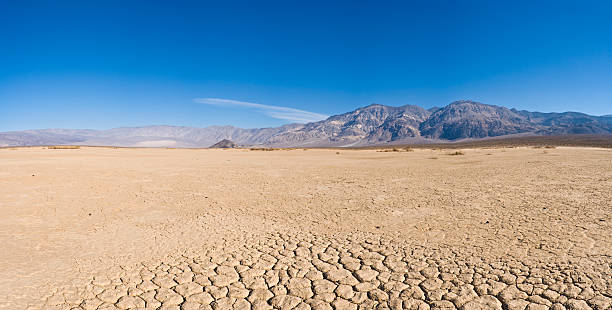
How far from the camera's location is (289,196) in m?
8.88

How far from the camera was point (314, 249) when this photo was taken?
186 inches

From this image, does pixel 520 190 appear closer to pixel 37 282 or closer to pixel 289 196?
pixel 289 196

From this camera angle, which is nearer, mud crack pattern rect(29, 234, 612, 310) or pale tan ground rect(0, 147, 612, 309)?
mud crack pattern rect(29, 234, 612, 310)

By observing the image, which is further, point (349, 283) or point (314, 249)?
point (314, 249)

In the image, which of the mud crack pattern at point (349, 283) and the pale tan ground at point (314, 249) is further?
the pale tan ground at point (314, 249)

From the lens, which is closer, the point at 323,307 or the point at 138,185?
the point at 323,307

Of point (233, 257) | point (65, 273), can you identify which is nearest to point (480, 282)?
point (233, 257)

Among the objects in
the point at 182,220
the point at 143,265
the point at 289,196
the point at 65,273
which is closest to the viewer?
the point at 65,273

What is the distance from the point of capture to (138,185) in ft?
35.1

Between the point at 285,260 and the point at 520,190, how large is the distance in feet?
24.6

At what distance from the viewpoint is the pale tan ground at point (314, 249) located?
3332 millimetres

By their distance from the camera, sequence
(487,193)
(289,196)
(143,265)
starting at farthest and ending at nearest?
(289,196), (487,193), (143,265)

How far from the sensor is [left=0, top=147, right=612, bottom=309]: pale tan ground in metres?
3.33

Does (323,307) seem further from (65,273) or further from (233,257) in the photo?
(65,273)
